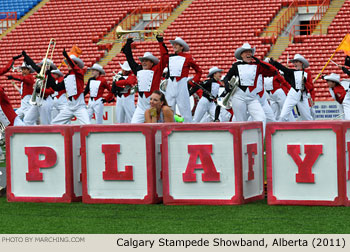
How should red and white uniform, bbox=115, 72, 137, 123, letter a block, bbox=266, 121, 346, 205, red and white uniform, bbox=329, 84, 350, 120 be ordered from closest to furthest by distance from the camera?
letter a block, bbox=266, 121, 346, 205 < red and white uniform, bbox=329, 84, 350, 120 < red and white uniform, bbox=115, 72, 137, 123

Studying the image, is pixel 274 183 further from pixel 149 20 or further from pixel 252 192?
pixel 149 20

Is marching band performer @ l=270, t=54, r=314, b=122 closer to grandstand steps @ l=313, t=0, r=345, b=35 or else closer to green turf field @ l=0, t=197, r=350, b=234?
green turf field @ l=0, t=197, r=350, b=234

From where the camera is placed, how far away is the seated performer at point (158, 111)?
353 inches

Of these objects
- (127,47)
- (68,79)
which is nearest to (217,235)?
(127,47)

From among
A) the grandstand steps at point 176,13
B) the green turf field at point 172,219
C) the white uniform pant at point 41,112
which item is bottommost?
the green turf field at point 172,219

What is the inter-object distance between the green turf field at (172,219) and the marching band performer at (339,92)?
787 centimetres

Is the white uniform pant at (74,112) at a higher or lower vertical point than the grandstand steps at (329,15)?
lower

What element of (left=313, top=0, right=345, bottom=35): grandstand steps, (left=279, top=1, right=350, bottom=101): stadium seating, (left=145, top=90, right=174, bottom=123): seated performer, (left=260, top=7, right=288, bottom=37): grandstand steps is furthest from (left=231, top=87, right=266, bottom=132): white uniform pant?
(left=313, top=0, right=345, bottom=35): grandstand steps

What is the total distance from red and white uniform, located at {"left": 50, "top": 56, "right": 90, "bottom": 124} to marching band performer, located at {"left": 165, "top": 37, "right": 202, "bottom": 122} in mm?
2511

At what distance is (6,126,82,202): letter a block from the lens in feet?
26.4

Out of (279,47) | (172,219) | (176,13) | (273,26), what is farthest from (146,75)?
(176,13)

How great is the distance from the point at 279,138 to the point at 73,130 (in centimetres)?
214

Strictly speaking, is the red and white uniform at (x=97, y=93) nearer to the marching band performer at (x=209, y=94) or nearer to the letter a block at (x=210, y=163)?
the marching band performer at (x=209, y=94)

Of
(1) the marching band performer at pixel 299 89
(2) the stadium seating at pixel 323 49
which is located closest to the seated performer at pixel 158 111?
(1) the marching band performer at pixel 299 89
